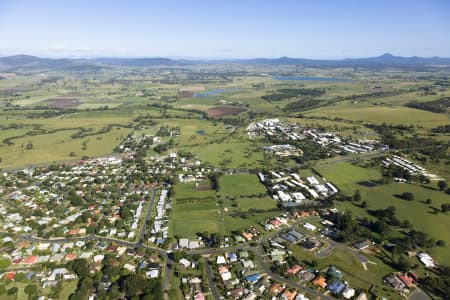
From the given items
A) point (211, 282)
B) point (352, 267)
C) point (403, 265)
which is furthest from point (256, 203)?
point (403, 265)

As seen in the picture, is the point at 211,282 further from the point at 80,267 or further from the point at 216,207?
the point at 216,207

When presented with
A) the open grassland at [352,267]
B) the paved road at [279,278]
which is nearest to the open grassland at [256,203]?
the paved road at [279,278]

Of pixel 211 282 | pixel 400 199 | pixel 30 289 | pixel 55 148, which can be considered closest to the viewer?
pixel 30 289

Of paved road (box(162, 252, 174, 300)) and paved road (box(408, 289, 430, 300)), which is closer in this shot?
paved road (box(408, 289, 430, 300))

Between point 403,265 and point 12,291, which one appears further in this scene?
point 403,265

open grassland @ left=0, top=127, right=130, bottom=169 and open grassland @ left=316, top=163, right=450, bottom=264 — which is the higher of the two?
open grassland @ left=316, top=163, right=450, bottom=264


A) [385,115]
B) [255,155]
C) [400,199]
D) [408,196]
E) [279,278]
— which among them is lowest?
[279,278]

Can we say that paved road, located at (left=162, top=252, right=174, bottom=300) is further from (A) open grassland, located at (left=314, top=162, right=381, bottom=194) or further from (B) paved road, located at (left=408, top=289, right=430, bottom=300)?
(A) open grassland, located at (left=314, top=162, right=381, bottom=194)

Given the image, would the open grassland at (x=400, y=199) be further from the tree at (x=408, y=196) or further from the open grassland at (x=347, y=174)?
the tree at (x=408, y=196)

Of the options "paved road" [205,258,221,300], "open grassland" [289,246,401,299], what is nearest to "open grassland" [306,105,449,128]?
Result: "open grassland" [289,246,401,299]
